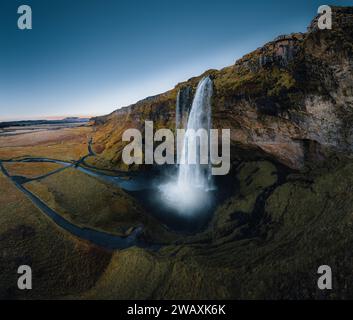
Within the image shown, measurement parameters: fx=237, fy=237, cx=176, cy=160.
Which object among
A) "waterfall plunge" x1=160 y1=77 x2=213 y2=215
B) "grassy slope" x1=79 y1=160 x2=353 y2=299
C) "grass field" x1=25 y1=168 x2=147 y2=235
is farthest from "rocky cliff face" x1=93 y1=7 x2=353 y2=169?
"grass field" x1=25 y1=168 x2=147 y2=235

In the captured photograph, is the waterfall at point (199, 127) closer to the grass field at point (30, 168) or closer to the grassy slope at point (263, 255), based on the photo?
the grassy slope at point (263, 255)

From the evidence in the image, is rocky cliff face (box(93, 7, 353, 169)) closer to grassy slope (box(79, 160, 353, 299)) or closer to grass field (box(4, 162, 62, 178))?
grassy slope (box(79, 160, 353, 299))

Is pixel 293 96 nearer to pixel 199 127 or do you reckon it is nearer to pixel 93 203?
pixel 199 127

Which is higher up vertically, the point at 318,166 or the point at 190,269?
the point at 318,166

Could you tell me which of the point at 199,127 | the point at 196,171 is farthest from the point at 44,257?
the point at 199,127
